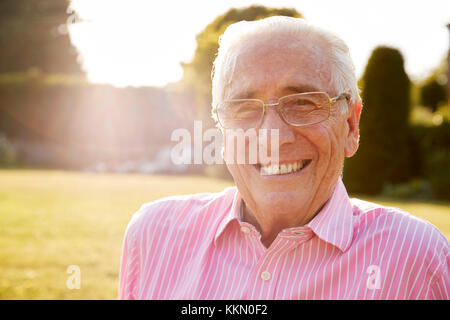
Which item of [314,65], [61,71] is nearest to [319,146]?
[314,65]

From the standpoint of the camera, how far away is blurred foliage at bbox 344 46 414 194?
1249cm

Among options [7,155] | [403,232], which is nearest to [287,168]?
[403,232]

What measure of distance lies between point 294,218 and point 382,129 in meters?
11.6

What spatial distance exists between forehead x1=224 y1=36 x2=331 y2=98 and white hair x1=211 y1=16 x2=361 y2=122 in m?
0.02

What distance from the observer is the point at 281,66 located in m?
1.62

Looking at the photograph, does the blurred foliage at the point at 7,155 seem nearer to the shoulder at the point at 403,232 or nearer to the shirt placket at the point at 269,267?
the shirt placket at the point at 269,267

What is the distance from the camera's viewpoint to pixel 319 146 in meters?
1.69

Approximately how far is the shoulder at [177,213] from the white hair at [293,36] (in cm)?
47

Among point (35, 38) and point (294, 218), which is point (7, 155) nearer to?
point (35, 38)

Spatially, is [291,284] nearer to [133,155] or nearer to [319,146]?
[319,146]

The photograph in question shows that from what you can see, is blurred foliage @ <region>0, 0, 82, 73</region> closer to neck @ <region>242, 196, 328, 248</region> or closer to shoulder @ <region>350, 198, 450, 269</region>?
neck @ <region>242, 196, 328, 248</region>

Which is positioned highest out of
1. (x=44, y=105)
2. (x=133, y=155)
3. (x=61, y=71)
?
(x=61, y=71)

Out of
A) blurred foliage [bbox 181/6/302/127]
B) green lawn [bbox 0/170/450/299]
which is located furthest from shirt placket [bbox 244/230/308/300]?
blurred foliage [bbox 181/6/302/127]

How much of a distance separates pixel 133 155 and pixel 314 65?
1894 cm
